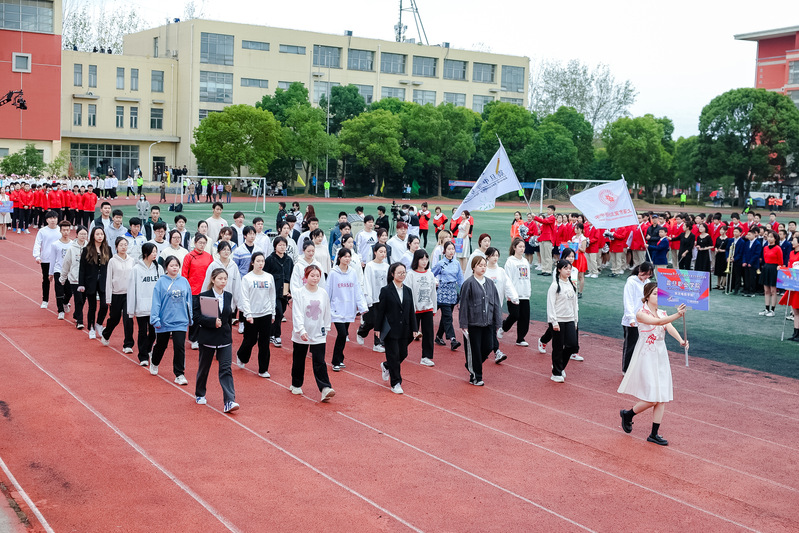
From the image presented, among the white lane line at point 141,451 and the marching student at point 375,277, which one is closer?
the white lane line at point 141,451

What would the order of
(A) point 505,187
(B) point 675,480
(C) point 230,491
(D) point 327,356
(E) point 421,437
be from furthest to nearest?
(A) point 505,187 < (D) point 327,356 < (E) point 421,437 < (B) point 675,480 < (C) point 230,491

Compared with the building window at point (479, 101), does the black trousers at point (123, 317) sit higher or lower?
lower

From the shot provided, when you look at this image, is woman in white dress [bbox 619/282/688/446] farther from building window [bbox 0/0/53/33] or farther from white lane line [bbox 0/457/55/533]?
building window [bbox 0/0/53/33]

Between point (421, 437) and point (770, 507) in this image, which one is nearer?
point (770, 507)

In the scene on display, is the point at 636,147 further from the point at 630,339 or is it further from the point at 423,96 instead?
the point at 630,339

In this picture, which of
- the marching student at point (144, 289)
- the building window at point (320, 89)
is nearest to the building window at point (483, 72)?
the building window at point (320, 89)

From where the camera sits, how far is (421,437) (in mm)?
9062

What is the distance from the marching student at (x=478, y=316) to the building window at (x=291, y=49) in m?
68.6

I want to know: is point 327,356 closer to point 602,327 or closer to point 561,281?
point 561,281

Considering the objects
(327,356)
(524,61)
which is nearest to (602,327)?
(327,356)

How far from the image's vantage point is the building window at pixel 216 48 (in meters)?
72.0

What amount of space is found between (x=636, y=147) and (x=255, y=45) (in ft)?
116

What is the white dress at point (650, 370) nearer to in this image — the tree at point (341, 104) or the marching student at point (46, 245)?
the marching student at point (46, 245)

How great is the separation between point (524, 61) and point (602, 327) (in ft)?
257
